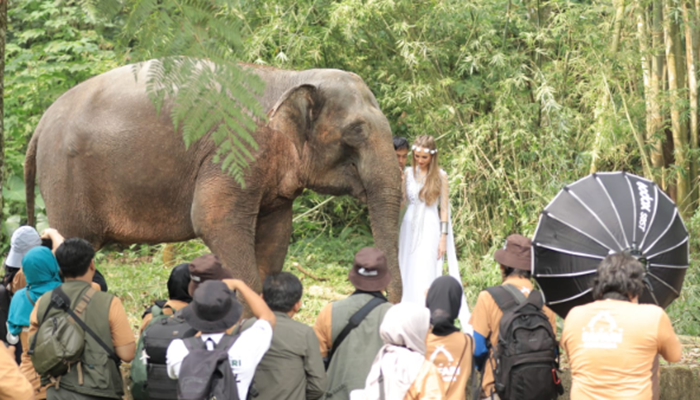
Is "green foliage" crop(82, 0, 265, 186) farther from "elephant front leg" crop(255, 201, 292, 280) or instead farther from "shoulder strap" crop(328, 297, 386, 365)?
"elephant front leg" crop(255, 201, 292, 280)

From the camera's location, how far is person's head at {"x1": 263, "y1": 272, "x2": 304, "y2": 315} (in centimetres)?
438

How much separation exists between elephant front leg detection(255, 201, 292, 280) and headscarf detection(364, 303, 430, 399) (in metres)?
3.12

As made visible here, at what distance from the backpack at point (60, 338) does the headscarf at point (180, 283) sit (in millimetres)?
476

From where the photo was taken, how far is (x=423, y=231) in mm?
7230

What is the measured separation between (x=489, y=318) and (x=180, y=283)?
1.64 metres

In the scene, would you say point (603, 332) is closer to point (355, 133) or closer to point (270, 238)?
point (355, 133)

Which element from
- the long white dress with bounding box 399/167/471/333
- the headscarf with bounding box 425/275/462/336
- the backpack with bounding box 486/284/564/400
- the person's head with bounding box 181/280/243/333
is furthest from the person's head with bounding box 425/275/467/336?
the long white dress with bounding box 399/167/471/333

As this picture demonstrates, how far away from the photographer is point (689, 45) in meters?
10.5

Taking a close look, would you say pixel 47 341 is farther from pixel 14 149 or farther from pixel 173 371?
pixel 14 149

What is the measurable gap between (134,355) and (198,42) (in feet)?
6.88

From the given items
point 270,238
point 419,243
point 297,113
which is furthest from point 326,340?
point 419,243

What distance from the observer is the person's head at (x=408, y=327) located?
379cm

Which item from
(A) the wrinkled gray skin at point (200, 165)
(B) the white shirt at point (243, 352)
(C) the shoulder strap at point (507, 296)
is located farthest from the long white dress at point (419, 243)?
(B) the white shirt at point (243, 352)

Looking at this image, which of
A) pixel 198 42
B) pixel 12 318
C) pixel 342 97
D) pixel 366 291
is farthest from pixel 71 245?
pixel 342 97
